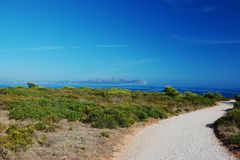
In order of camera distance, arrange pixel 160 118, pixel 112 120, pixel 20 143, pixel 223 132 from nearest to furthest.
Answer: pixel 20 143 < pixel 223 132 < pixel 112 120 < pixel 160 118

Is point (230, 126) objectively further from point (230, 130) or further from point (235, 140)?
point (235, 140)

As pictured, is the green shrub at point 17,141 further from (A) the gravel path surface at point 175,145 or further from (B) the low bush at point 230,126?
(B) the low bush at point 230,126

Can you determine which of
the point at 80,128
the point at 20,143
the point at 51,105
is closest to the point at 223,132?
the point at 80,128

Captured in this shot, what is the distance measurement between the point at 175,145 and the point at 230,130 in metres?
5.33

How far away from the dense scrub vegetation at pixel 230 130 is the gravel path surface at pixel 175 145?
484 millimetres

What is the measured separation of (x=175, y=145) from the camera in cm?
1435

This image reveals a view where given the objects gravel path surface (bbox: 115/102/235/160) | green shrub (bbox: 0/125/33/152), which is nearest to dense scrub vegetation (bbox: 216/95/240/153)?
gravel path surface (bbox: 115/102/235/160)

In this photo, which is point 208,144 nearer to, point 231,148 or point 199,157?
point 231,148

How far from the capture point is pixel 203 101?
126 ft

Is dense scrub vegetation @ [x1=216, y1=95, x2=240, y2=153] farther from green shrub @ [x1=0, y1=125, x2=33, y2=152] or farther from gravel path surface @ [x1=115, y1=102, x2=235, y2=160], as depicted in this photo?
green shrub @ [x1=0, y1=125, x2=33, y2=152]

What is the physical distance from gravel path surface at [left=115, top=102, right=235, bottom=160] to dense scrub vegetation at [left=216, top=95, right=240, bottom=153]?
484 millimetres

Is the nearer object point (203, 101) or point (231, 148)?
point (231, 148)

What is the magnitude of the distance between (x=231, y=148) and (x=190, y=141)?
87.4 inches

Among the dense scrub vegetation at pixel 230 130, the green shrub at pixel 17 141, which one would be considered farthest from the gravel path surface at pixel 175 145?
the green shrub at pixel 17 141
